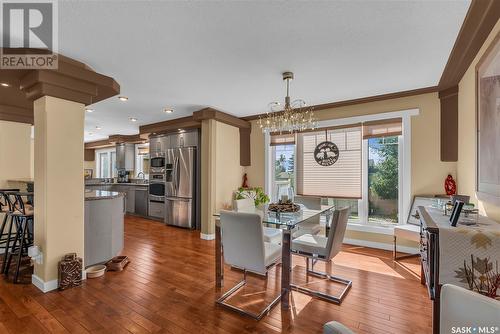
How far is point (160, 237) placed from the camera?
4.65 m

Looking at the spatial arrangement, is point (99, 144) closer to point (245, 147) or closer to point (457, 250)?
point (245, 147)

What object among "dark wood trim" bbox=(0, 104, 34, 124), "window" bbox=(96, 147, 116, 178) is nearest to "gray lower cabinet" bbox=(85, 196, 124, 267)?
"dark wood trim" bbox=(0, 104, 34, 124)

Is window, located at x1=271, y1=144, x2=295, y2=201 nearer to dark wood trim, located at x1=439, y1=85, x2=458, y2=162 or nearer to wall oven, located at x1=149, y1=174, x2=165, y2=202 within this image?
dark wood trim, located at x1=439, y1=85, x2=458, y2=162

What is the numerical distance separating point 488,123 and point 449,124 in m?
1.61

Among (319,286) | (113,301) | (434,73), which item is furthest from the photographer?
(434,73)

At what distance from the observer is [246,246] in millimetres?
2098

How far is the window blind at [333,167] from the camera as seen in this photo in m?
4.07

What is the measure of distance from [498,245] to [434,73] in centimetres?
225

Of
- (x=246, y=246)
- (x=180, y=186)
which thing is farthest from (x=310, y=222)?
(x=180, y=186)

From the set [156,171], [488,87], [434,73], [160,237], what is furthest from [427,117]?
[156,171]

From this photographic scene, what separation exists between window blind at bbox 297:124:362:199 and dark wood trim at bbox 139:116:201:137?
2.23 metres

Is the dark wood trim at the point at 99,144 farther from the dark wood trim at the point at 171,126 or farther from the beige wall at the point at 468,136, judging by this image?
the beige wall at the point at 468,136

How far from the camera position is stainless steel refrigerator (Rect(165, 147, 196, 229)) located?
5215 mm

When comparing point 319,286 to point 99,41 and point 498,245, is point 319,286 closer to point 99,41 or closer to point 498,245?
point 498,245
